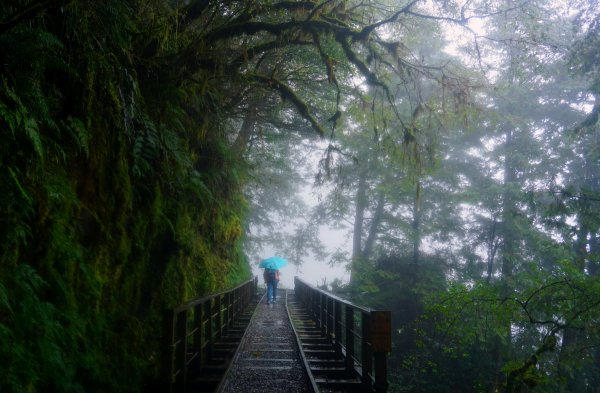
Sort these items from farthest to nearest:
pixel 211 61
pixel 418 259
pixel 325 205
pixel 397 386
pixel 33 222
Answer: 1. pixel 325 205
2. pixel 418 259
3. pixel 397 386
4. pixel 211 61
5. pixel 33 222

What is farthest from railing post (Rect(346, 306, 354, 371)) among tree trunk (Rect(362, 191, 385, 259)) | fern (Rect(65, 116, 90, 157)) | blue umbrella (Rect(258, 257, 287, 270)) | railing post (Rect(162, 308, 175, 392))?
tree trunk (Rect(362, 191, 385, 259))

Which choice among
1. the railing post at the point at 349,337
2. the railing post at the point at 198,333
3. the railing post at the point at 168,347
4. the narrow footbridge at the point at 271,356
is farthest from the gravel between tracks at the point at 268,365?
the railing post at the point at 168,347

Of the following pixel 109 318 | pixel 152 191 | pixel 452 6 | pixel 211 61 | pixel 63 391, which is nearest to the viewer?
pixel 63 391

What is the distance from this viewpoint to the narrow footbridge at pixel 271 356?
14.8 ft

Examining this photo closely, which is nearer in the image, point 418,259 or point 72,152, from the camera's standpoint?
point 72,152

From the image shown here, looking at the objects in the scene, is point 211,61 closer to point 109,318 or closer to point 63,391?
point 109,318

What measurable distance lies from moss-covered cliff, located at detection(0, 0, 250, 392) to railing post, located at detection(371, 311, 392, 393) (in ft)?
9.18

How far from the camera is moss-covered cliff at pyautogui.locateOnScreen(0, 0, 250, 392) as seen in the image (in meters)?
2.94

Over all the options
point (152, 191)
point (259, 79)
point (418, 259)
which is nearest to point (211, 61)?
point (259, 79)

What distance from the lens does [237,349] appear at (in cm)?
697

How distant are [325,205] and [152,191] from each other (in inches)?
750

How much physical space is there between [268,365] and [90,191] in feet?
13.0

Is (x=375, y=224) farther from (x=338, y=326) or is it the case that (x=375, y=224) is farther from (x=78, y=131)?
(x=78, y=131)

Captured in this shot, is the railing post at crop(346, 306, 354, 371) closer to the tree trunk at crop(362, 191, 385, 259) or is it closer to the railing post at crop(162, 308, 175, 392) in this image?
the railing post at crop(162, 308, 175, 392)
